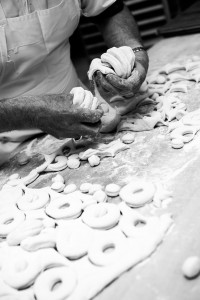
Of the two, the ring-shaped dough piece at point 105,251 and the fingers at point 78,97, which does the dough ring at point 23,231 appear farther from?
the fingers at point 78,97

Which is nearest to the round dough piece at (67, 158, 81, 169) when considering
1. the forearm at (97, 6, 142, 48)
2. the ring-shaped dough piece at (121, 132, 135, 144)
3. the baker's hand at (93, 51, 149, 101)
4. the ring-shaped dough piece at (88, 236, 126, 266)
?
the ring-shaped dough piece at (121, 132, 135, 144)

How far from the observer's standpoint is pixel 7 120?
1.58 meters

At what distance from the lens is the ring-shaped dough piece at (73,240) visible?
103cm

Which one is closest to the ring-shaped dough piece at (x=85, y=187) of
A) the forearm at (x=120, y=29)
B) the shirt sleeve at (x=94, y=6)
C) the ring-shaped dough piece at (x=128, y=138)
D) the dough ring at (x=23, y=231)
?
the dough ring at (x=23, y=231)

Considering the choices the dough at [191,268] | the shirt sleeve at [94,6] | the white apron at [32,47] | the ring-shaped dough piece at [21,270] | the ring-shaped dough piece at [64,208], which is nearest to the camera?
the dough at [191,268]

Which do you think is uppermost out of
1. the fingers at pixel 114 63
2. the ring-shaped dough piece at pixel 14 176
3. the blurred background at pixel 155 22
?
the fingers at pixel 114 63

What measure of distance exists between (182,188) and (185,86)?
0.83 m

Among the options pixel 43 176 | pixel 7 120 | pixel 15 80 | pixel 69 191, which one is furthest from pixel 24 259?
pixel 15 80

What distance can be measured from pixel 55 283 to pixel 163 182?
0.52 m

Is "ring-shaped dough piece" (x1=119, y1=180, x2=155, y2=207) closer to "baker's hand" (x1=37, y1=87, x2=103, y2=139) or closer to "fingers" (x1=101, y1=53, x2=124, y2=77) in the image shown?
"baker's hand" (x1=37, y1=87, x2=103, y2=139)

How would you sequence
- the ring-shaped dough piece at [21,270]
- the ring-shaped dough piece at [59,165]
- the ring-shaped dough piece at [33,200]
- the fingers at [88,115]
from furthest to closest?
the ring-shaped dough piece at [59,165] → the fingers at [88,115] → the ring-shaped dough piece at [33,200] → the ring-shaped dough piece at [21,270]

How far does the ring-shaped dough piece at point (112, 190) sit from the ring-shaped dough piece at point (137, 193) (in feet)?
0.07

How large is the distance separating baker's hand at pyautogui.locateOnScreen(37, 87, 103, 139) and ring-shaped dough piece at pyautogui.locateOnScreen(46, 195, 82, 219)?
32cm

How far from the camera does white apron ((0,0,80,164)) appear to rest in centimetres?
167
